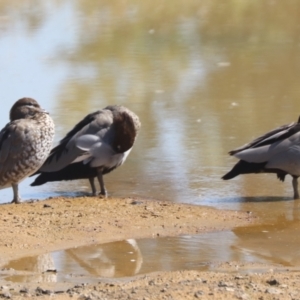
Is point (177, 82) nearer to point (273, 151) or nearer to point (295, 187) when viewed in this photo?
point (273, 151)

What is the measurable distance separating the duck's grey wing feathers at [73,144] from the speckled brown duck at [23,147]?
49 centimetres

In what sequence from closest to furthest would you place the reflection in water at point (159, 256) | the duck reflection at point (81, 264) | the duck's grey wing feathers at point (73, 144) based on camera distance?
1. the duck reflection at point (81, 264)
2. the reflection in water at point (159, 256)
3. the duck's grey wing feathers at point (73, 144)

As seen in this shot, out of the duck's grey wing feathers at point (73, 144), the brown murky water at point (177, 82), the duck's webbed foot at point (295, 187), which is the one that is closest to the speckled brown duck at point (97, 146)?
the duck's grey wing feathers at point (73, 144)

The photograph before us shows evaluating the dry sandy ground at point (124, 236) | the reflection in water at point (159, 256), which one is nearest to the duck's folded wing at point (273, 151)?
the dry sandy ground at point (124, 236)

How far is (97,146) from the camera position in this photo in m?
7.31

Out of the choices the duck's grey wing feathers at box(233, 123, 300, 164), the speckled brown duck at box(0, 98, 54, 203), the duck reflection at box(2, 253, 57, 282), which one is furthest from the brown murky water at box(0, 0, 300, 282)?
the duck reflection at box(2, 253, 57, 282)

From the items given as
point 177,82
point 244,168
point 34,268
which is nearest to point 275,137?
point 244,168

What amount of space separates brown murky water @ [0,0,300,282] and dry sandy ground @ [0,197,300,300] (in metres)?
0.47

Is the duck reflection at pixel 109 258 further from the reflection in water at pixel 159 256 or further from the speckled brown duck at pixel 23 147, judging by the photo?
the speckled brown duck at pixel 23 147

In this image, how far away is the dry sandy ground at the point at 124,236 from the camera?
427cm

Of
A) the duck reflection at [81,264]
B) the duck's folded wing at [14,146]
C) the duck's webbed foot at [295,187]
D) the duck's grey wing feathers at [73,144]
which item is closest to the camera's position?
the duck reflection at [81,264]

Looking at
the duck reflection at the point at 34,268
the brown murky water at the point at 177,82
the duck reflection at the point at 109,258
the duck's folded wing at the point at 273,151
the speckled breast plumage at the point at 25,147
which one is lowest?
the brown murky water at the point at 177,82

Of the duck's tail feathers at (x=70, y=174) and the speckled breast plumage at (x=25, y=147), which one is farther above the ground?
the speckled breast plumage at (x=25, y=147)

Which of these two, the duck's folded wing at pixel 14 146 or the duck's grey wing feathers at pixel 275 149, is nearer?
the duck's folded wing at pixel 14 146
